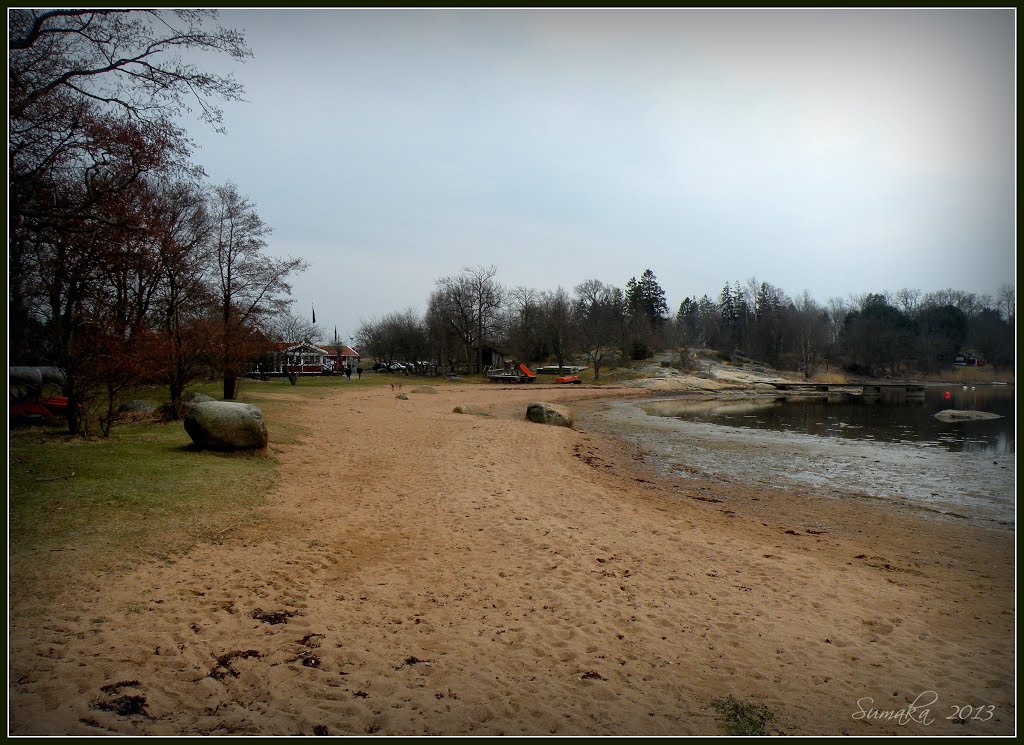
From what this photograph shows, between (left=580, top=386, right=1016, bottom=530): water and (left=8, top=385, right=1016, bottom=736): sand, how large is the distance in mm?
3524

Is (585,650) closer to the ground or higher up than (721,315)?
closer to the ground

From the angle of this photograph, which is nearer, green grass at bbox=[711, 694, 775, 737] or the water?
green grass at bbox=[711, 694, 775, 737]

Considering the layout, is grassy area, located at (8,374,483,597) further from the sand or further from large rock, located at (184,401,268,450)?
the sand

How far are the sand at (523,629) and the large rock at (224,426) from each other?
3.01 meters

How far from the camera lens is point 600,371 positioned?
69312 mm

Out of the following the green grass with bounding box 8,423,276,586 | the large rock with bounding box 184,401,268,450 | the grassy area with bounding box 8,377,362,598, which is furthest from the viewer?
the large rock with bounding box 184,401,268,450

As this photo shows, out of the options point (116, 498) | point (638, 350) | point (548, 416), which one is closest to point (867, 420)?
point (548, 416)

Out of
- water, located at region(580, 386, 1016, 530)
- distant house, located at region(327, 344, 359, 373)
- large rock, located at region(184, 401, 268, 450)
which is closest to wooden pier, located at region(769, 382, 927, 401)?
water, located at region(580, 386, 1016, 530)

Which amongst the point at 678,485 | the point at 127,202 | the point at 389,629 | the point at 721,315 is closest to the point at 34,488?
the point at 127,202

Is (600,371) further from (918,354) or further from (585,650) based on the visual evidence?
(585,650)

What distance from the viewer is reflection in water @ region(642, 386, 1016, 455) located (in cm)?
2242

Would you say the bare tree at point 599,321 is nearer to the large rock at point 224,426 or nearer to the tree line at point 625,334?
the tree line at point 625,334

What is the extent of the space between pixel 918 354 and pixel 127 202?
8453cm

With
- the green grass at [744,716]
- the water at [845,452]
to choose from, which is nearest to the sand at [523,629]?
the green grass at [744,716]
